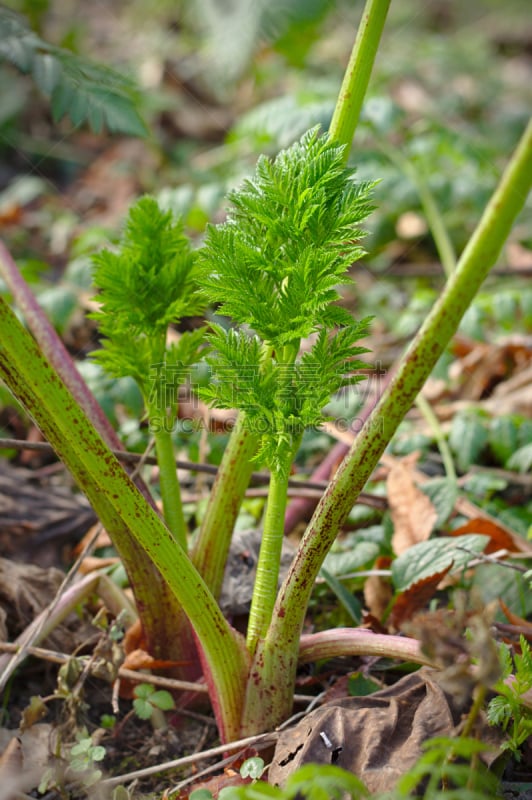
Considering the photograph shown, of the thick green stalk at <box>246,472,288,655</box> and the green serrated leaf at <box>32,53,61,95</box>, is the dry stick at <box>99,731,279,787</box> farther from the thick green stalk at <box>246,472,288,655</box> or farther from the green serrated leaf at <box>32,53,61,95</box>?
the green serrated leaf at <box>32,53,61,95</box>

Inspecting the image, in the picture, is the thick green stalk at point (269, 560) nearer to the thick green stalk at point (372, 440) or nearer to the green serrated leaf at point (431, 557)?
the thick green stalk at point (372, 440)

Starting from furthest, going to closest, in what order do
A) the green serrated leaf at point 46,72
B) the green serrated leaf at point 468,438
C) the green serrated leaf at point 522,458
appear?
the green serrated leaf at point 468,438 < the green serrated leaf at point 522,458 < the green serrated leaf at point 46,72

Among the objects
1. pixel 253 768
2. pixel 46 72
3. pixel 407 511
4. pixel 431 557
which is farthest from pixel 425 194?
pixel 253 768

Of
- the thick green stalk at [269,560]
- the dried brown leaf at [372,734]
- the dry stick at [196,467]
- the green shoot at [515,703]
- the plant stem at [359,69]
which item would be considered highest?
the plant stem at [359,69]

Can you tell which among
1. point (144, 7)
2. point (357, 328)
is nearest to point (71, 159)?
point (144, 7)

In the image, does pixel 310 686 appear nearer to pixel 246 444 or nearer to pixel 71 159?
pixel 246 444

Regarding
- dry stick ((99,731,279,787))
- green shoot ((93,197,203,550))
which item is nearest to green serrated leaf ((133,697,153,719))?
dry stick ((99,731,279,787))

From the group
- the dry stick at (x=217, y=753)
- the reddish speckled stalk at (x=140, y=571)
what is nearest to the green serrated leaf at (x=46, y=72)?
the reddish speckled stalk at (x=140, y=571)

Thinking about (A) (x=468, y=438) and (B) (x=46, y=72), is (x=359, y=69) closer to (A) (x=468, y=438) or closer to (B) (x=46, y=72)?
(B) (x=46, y=72)
